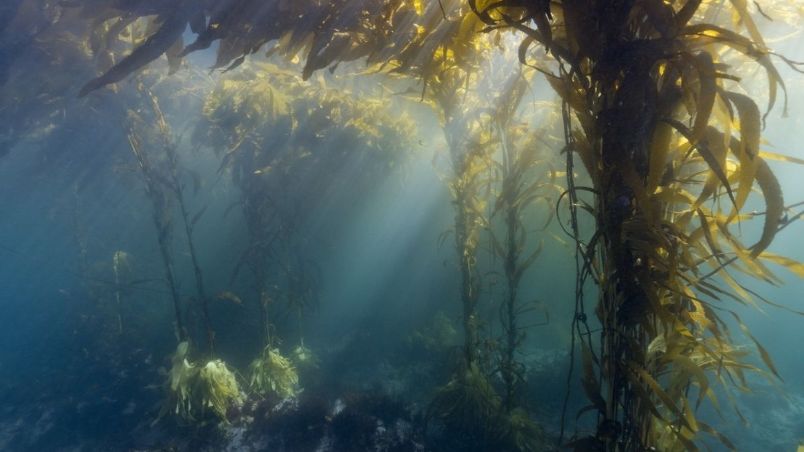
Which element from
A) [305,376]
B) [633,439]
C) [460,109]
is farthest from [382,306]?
[633,439]

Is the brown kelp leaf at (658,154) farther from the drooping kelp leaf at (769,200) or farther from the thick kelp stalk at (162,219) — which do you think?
the thick kelp stalk at (162,219)

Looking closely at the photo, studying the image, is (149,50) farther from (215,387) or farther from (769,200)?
(215,387)

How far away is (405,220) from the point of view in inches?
645

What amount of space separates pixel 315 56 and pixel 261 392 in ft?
22.5

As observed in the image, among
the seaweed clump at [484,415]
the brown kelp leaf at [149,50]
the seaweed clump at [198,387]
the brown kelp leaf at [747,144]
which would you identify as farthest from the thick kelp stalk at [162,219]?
the brown kelp leaf at [747,144]

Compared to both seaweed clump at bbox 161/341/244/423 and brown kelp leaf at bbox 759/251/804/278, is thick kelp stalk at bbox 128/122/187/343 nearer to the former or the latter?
seaweed clump at bbox 161/341/244/423

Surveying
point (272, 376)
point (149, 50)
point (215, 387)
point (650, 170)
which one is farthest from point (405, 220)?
point (650, 170)

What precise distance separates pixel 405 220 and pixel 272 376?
986 centimetres

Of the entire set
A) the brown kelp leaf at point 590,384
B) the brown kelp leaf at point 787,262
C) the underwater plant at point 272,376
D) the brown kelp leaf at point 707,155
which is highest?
the brown kelp leaf at point 707,155

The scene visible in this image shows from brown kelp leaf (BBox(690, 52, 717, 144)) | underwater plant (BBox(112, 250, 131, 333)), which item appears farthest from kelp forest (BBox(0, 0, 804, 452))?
underwater plant (BBox(112, 250, 131, 333))

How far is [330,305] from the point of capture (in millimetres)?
15266

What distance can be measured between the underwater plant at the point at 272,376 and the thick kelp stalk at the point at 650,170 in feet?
22.7

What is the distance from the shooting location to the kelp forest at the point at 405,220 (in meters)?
1.54

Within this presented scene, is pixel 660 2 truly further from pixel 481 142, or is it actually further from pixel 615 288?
pixel 481 142
